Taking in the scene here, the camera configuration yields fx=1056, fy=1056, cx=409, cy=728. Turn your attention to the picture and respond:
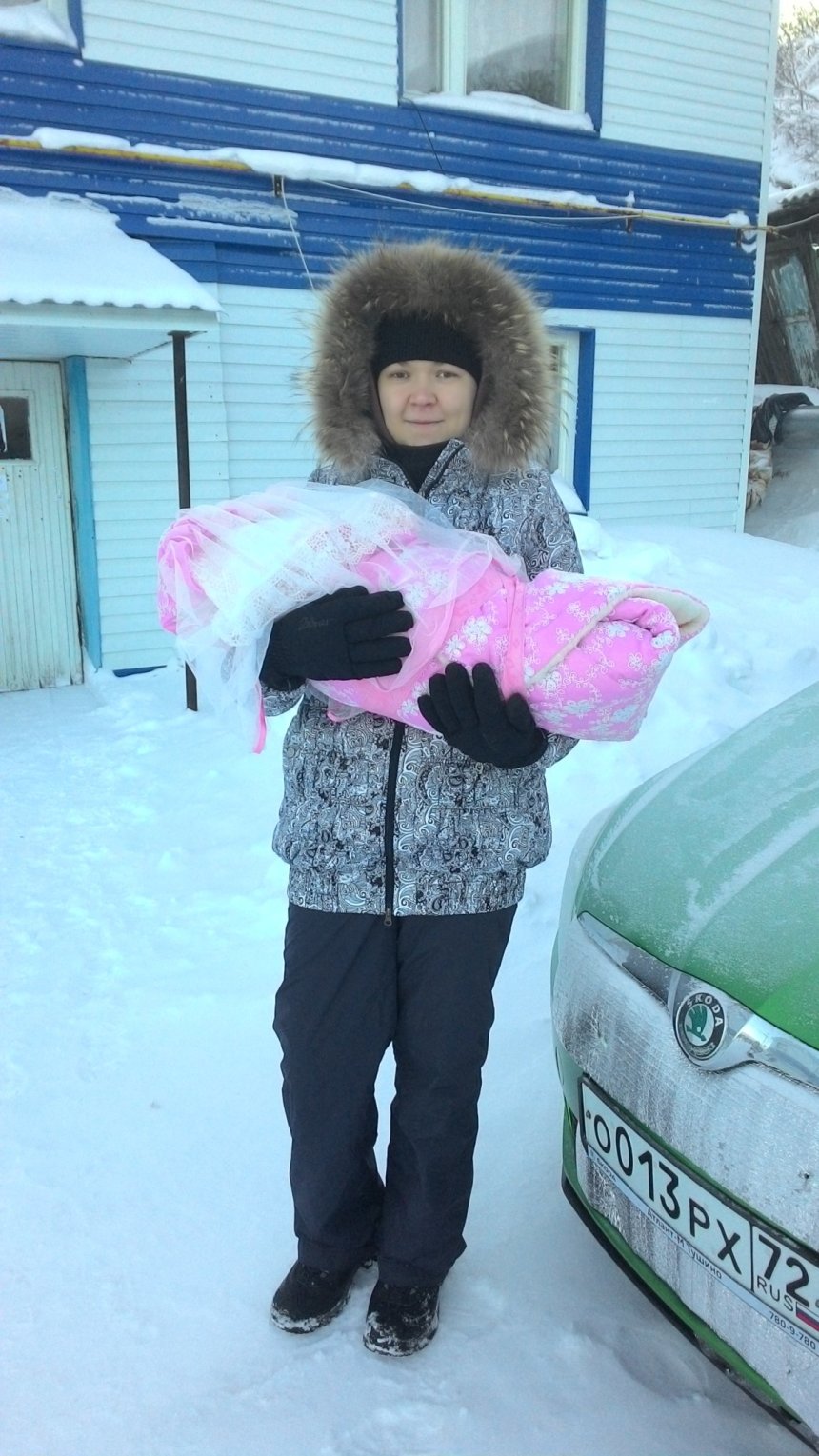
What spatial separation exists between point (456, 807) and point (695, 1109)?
63 cm

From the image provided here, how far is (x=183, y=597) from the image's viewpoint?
1.73 m

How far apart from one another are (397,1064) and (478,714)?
72 centimetres

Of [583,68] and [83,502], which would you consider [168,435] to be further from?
[583,68]

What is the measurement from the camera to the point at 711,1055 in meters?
1.52

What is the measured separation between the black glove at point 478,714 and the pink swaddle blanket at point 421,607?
0.04 m

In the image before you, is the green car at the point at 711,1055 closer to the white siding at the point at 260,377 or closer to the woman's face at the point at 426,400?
the woman's face at the point at 426,400

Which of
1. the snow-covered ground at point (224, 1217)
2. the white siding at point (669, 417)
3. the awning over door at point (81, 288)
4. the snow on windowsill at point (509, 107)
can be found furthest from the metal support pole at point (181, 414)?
the white siding at point (669, 417)

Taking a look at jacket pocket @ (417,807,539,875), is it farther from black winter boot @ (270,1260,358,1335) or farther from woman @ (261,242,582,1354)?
black winter boot @ (270,1260,358,1335)

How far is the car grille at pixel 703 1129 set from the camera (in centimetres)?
138

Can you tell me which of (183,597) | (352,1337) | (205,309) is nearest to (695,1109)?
(352,1337)

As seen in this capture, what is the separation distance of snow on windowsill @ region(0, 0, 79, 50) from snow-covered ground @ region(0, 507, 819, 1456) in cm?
477

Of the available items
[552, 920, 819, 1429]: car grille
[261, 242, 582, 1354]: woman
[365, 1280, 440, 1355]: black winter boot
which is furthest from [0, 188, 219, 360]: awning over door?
[365, 1280, 440, 1355]: black winter boot

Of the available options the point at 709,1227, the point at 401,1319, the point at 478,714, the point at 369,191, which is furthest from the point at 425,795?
the point at 369,191

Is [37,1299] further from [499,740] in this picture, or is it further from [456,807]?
[499,740]
